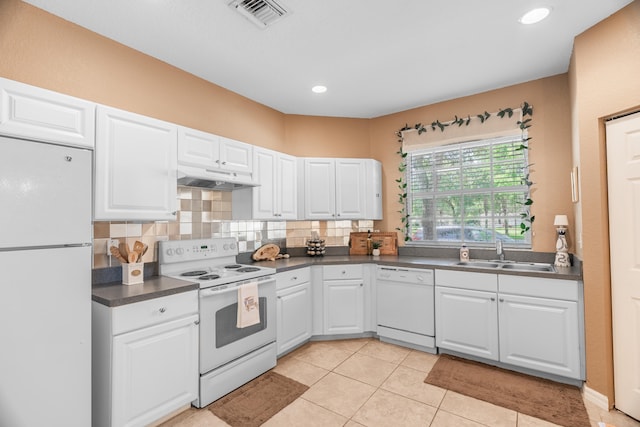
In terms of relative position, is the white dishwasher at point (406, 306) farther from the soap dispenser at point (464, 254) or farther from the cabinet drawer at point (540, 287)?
the cabinet drawer at point (540, 287)

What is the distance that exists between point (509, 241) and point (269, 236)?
8.69 ft

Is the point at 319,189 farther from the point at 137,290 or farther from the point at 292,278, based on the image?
the point at 137,290

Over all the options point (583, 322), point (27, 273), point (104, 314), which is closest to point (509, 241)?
point (583, 322)

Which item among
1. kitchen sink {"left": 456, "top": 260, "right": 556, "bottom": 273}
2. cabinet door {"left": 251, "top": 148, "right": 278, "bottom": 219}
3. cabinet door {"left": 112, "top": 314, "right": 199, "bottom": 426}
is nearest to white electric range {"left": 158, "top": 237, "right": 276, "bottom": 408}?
cabinet door {"left": 112, "top": 314, "right": 199, "bottom": 426}

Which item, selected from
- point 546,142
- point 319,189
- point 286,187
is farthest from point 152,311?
point 546,142

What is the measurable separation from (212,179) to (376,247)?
2.19m

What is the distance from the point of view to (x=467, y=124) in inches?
141

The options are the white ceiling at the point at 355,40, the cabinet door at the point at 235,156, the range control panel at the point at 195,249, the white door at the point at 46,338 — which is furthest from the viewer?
the cabinet door at the point at 235,156

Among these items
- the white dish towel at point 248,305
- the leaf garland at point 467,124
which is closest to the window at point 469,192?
the leaf garland at point 467,124

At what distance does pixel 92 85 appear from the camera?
2.29m

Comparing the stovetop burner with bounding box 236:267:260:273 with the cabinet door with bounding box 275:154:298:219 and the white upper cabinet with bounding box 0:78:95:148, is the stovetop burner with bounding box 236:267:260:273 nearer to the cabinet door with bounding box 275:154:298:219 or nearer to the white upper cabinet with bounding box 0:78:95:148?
the cabinet door with bounding box 275:154:298:219

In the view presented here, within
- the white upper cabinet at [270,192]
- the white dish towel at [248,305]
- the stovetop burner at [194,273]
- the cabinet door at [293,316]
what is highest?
the white upper cabinet at [270,192]

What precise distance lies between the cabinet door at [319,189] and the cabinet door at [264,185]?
0.51m

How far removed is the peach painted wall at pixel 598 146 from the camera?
2.14 m
